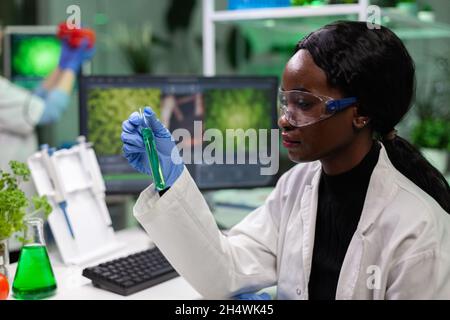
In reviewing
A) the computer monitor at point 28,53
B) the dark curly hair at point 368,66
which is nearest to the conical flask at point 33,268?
the dark curly hair at point 368,66

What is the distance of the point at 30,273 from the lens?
1075 millimetres

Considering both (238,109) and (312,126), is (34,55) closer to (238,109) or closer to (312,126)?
(238,109)

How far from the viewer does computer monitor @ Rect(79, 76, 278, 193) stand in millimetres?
1574

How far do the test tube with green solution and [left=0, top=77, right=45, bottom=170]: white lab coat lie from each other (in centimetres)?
112

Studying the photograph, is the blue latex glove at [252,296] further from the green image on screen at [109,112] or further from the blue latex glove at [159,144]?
the green image on screen at [109,112]

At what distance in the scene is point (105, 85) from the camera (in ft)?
5.18

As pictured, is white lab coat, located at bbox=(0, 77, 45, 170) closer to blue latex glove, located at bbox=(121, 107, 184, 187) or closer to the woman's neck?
blue latex glove, located at bbox=(121, 107, 184, 187)

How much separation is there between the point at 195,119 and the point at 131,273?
61 centimetres

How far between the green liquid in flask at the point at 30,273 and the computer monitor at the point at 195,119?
0.50m

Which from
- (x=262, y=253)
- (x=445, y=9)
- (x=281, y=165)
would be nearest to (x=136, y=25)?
(x=445, y=9)

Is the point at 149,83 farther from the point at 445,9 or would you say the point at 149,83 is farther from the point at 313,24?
the point at 445,9

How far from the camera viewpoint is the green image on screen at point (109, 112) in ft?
5.15

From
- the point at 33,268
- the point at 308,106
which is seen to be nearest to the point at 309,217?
the point at 308,106

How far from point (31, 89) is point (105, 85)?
3.33 ft
